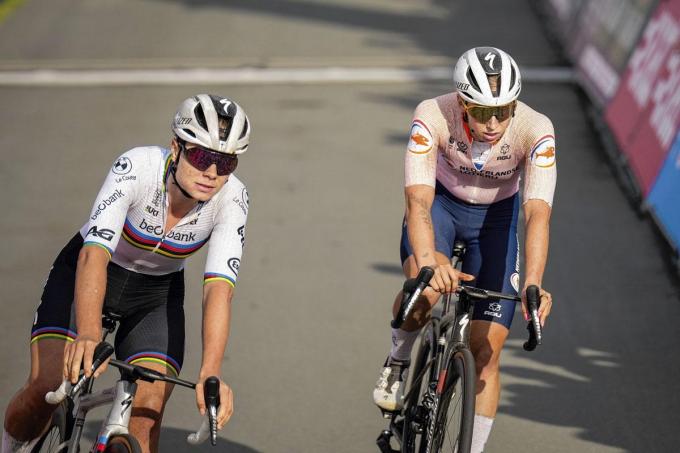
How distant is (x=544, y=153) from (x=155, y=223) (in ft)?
6.24

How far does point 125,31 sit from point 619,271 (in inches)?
383

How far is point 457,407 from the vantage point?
5332mm

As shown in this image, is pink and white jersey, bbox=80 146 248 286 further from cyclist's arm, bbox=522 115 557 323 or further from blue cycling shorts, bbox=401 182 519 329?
cyclist's arm, bbox=522 115 557 323

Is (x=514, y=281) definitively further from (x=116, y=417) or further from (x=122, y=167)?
(x=116, y=417)

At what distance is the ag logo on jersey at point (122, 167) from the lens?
4957 mm

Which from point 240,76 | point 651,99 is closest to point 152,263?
point 651,99

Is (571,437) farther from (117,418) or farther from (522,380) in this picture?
(117,418)

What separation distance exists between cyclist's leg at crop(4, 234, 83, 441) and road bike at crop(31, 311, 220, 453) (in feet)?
0.26

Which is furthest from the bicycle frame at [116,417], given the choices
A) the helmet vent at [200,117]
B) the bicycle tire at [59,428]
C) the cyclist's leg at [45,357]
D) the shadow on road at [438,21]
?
the shadow on road at [438,21]

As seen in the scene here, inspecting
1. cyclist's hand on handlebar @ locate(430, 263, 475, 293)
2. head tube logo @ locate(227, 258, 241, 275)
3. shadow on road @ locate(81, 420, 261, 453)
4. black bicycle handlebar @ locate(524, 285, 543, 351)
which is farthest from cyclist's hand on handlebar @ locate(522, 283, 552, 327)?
shadow on road @ locate(81, 420, 261, 453)

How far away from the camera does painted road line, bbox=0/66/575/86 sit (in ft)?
46.2

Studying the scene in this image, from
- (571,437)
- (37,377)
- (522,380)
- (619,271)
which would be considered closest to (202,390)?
(37,377)

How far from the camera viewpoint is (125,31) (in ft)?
54.2

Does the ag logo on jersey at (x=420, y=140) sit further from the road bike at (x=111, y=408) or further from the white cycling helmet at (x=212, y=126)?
the road bike at (x=111, y=408)
